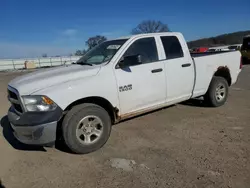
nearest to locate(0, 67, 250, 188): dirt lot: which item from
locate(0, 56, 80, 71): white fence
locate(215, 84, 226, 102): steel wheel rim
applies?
locate(215, 84, 226, 102): steel wheel rim

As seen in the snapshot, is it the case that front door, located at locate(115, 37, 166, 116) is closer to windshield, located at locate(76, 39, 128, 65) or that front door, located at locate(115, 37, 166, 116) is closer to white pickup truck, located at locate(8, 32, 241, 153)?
white pickup truck, located at locate(8, 32, 241, 153)

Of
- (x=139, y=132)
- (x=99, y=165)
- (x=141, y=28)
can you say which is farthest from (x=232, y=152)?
(x=141, y=28)

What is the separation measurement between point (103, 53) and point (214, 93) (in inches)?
124

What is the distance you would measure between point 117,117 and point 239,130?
7.89ft

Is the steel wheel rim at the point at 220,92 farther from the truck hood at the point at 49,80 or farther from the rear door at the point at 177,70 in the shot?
the truck hood at the point at 49,80

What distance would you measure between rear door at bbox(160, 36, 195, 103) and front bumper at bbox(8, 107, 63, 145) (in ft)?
7.92

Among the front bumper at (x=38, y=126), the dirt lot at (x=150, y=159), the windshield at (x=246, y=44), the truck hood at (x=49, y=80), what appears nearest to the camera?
the dirt lot at (x=150, y=159)

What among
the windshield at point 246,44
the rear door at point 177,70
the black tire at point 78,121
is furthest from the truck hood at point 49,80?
the windshield at point 246,44

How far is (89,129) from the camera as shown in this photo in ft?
13.0

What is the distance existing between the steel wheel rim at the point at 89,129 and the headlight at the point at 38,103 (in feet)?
1.78

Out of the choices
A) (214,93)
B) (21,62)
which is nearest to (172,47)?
(214,93)

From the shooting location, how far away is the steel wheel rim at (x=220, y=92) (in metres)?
6.21

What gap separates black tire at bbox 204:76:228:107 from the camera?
238 inches

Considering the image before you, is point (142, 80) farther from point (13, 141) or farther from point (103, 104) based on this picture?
point (13, 141)
